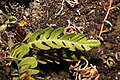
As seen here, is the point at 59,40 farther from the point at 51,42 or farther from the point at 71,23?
the point at 71,23

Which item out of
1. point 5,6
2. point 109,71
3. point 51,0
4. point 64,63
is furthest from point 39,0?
point 109,71

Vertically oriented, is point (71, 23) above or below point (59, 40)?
above

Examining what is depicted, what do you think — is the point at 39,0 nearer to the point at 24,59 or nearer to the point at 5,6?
the point at 5,6

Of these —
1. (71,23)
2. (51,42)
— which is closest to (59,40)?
(51,42)

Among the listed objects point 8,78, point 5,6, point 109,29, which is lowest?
point 8,78

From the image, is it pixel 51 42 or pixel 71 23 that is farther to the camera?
pixel 71 23
